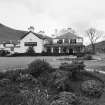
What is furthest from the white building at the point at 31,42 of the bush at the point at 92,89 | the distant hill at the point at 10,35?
the distant hill at the point at 10,35

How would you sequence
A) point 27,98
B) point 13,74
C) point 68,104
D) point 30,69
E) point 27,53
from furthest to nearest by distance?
1. point 27,53
2. point 30,69
3. point 13,74
4. point 27,98
5. point 68,104

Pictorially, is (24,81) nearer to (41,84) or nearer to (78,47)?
(41,84)

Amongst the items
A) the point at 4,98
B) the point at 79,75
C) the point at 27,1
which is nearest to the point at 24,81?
the point at 4,98

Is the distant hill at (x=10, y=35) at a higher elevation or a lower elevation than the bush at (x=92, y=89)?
higher

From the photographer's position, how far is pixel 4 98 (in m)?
5.61

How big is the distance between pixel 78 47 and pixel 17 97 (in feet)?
113

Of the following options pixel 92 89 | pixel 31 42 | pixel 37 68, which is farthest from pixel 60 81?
pixel 31 42

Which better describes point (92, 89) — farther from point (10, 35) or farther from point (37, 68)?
point (10, 35)

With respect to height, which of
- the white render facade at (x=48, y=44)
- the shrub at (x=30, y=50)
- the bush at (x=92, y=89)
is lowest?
the bush at (x=92, y=89)

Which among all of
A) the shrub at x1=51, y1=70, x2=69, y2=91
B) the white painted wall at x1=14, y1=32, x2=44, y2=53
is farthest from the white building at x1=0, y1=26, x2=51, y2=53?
the shrub at x1=51, y1=70, x2=69, y2=91

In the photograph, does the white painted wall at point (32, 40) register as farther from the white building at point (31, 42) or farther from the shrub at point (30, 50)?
the shrub at point (30, 50)

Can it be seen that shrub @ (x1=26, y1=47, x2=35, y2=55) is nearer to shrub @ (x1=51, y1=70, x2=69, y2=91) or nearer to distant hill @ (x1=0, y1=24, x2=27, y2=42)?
shrub @ (x1=51, y1=70, x2=69, y2=91)

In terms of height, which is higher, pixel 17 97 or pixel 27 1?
pixel 27 1

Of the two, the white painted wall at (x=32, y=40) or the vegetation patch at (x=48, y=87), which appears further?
the white painted wall at (x=32, y=40)
